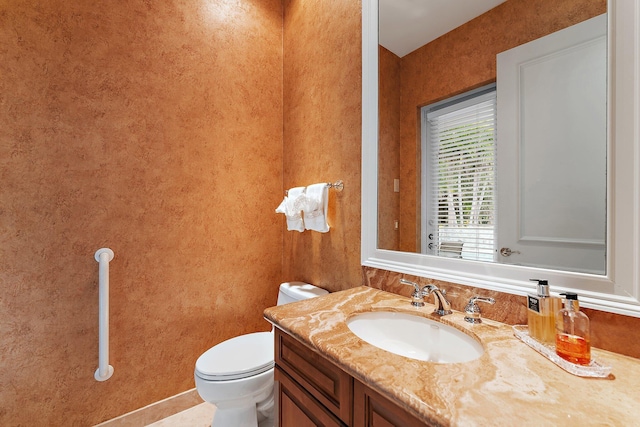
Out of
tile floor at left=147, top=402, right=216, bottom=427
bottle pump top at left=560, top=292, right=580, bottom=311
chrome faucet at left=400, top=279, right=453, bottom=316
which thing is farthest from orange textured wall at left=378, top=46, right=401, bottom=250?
tile floor at left=147, top=402, right=216, bottom=427

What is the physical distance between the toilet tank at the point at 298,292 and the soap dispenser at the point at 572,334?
103cm

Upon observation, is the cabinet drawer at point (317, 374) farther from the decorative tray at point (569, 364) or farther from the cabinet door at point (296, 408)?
the decorative tray at point (569, 364)

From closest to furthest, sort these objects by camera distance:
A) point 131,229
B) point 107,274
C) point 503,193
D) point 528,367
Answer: point 528,367, point 503,193, point 107,274, point 131,229

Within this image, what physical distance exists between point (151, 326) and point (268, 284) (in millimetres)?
707

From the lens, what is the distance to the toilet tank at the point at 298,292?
4.90 ft

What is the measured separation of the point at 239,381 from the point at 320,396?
0.60 metres

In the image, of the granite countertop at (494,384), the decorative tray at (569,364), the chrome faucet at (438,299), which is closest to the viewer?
the granite countertop at (494,384)

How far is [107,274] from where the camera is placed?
129 cm

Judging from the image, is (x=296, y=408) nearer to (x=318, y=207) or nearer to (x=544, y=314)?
(x=544, y=314)

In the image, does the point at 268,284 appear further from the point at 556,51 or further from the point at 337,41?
the point at 556,51

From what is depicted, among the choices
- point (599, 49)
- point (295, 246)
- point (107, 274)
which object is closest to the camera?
point (599, 49)

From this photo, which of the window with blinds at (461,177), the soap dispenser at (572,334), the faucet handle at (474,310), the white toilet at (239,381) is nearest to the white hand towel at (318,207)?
the white toilet at (239,381)

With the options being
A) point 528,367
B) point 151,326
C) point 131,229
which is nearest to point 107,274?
point 131,229

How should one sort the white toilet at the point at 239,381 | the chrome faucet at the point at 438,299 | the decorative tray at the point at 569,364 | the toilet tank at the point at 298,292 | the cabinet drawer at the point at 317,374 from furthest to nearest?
the toilet tank at the point at 298,292, the white toilet at the point at 239,381, the chrome faucet at the point at 438,299, the cabinet drawer at the point at 317,374, the decorative tray at the point at 569,364
